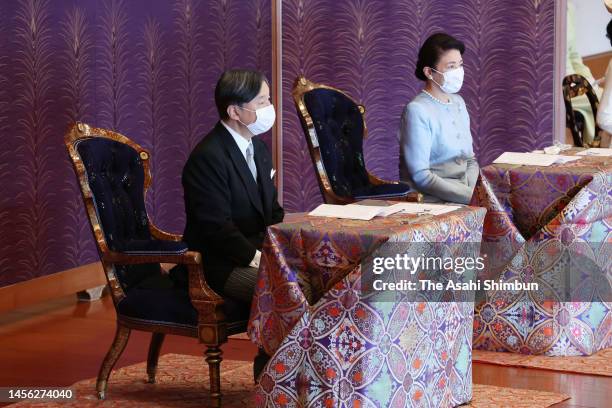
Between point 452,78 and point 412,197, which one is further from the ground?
point 452,78

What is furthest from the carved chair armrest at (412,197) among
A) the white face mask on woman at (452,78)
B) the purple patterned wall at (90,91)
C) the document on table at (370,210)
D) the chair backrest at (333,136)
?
the purple patterned wall at (90,91)

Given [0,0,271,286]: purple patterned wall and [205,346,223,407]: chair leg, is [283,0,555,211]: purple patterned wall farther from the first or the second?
[205,346,223,407]: chair leg

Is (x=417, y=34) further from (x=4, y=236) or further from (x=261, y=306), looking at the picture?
(x=261, y=306)

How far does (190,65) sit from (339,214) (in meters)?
3.23

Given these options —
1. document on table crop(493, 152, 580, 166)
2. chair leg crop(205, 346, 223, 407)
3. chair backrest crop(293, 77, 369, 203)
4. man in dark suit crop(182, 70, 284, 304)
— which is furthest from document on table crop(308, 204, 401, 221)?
chair backrest crop(293, 77, 369, 203)

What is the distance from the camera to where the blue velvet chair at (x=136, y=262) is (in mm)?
4039

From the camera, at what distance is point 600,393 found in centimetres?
433

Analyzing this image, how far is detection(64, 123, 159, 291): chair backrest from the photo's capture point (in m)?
4.27

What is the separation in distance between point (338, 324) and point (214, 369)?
65 centimetres

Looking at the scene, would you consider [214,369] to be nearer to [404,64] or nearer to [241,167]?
[241,167]

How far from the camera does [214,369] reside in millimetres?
4031

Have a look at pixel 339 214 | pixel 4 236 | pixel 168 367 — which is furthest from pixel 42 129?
pixel 339 214

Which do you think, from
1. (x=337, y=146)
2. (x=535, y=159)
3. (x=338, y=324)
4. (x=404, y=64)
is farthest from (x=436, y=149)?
(x=338, y=324)

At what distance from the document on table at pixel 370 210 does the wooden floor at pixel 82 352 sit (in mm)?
871
